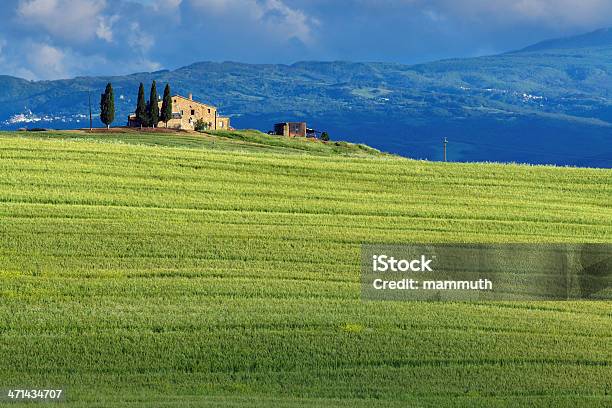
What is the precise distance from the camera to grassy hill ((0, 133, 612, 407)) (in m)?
20.8

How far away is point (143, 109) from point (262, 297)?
9291 cm

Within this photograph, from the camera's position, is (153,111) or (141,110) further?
(141,110)

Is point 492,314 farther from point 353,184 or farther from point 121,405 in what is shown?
point 353,184

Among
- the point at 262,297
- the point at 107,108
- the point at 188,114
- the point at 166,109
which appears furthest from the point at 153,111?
the point at 262,297

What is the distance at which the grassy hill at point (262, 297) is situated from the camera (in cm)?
2075

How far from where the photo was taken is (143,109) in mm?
117688

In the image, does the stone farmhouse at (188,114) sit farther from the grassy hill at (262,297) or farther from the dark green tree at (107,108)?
the grassy hill at (262,297)

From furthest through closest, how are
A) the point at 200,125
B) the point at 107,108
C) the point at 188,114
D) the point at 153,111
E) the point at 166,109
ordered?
the point at 188,114, the point at 200,125, the point at 166,109, the point at 153,111, the point at 107,108

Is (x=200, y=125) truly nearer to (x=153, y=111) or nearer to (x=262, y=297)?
(x=153, y=111)

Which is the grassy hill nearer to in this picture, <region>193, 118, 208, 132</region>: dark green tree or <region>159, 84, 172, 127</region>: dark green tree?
<region>159, 84, 172, 127</region>: dark green tree

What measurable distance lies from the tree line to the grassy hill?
66204 mm

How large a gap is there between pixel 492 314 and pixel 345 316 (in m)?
3.47

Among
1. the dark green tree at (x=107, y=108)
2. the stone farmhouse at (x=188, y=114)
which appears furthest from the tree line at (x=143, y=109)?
the stone farmhouse at (x=188, y=114)

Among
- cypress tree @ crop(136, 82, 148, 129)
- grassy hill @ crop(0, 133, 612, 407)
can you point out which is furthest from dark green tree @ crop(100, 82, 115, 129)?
grassy hill @ crop(0, 133, 612, 407)
